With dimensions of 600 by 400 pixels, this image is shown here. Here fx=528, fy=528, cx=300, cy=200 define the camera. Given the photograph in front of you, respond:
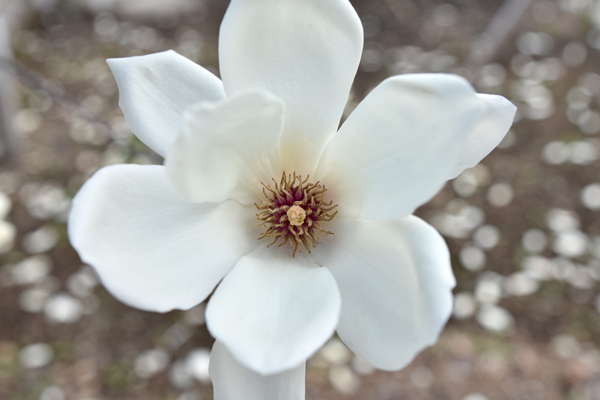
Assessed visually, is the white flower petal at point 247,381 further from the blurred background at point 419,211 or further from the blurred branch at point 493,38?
the blurred branch at point 493,38

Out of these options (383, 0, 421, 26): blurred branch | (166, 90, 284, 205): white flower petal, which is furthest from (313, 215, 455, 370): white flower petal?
(383, 0, 421, 26): blurred branch

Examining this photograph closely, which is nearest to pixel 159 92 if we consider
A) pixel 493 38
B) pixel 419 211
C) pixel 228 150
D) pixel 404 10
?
pixel 228 150

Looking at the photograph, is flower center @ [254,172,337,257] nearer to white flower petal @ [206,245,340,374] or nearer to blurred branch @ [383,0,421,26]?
white flower petal @ [206,245,340,374]

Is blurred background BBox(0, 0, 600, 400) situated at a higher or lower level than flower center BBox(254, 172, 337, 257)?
lower

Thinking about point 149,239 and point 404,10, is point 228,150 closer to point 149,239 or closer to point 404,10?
point 149,239

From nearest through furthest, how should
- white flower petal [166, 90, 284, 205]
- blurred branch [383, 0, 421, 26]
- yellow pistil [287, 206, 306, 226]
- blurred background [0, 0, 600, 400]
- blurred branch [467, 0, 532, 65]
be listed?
white flower petal [166, 90, 284, 205] → yellow pistil [287, 206, 306, 226] → blurred background [0, 0, 600, 400] → blurred branch [467, 0, 532, 65] → blurred branch [383, 0, 421, 26]

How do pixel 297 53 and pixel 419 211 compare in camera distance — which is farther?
pixel 419 211

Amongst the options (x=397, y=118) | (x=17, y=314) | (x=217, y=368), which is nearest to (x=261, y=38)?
(x=397, y=118)
